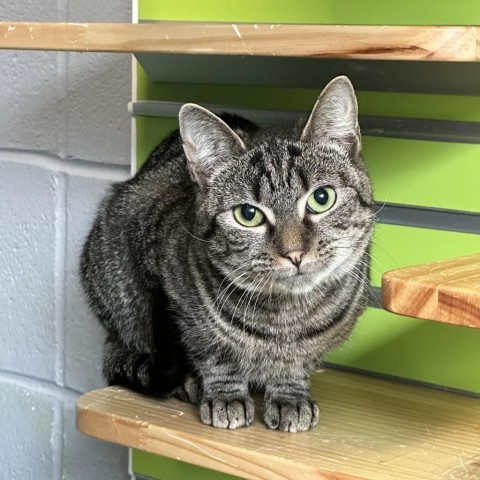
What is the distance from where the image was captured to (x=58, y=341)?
1.84 m

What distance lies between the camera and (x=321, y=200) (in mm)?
1225

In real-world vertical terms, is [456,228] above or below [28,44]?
below

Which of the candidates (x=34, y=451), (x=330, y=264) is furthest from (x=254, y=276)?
(x=34, y=451)

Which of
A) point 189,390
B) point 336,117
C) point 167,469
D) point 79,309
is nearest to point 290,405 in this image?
point 189,390

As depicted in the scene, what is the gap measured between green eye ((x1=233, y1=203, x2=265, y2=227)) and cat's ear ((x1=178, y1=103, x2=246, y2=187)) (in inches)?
2.9

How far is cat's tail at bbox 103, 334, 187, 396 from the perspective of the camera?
1345 millimetres

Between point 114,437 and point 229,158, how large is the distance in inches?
14.8

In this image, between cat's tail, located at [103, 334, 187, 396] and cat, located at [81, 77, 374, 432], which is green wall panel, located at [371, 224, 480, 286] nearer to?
cat, located at [81, 77, 374, 432]

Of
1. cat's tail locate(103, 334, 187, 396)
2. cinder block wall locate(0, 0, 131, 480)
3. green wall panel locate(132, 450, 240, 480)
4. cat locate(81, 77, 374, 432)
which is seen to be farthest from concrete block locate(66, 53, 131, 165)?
green wall panel locate(132, 450, 240, 480)

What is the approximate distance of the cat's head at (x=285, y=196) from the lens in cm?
120

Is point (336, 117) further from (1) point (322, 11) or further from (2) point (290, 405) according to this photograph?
(2) point (290, 405)

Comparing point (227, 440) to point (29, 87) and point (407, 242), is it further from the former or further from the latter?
point (29, 87)

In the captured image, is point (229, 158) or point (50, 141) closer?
point (229, 158)

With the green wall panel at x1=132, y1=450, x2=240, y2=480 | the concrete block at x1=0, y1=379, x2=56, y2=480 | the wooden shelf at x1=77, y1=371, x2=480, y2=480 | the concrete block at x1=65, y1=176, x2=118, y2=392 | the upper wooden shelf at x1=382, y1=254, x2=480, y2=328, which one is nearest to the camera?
the upper wooden shelf at x1=382, y1=254, x2=480, y2=328
